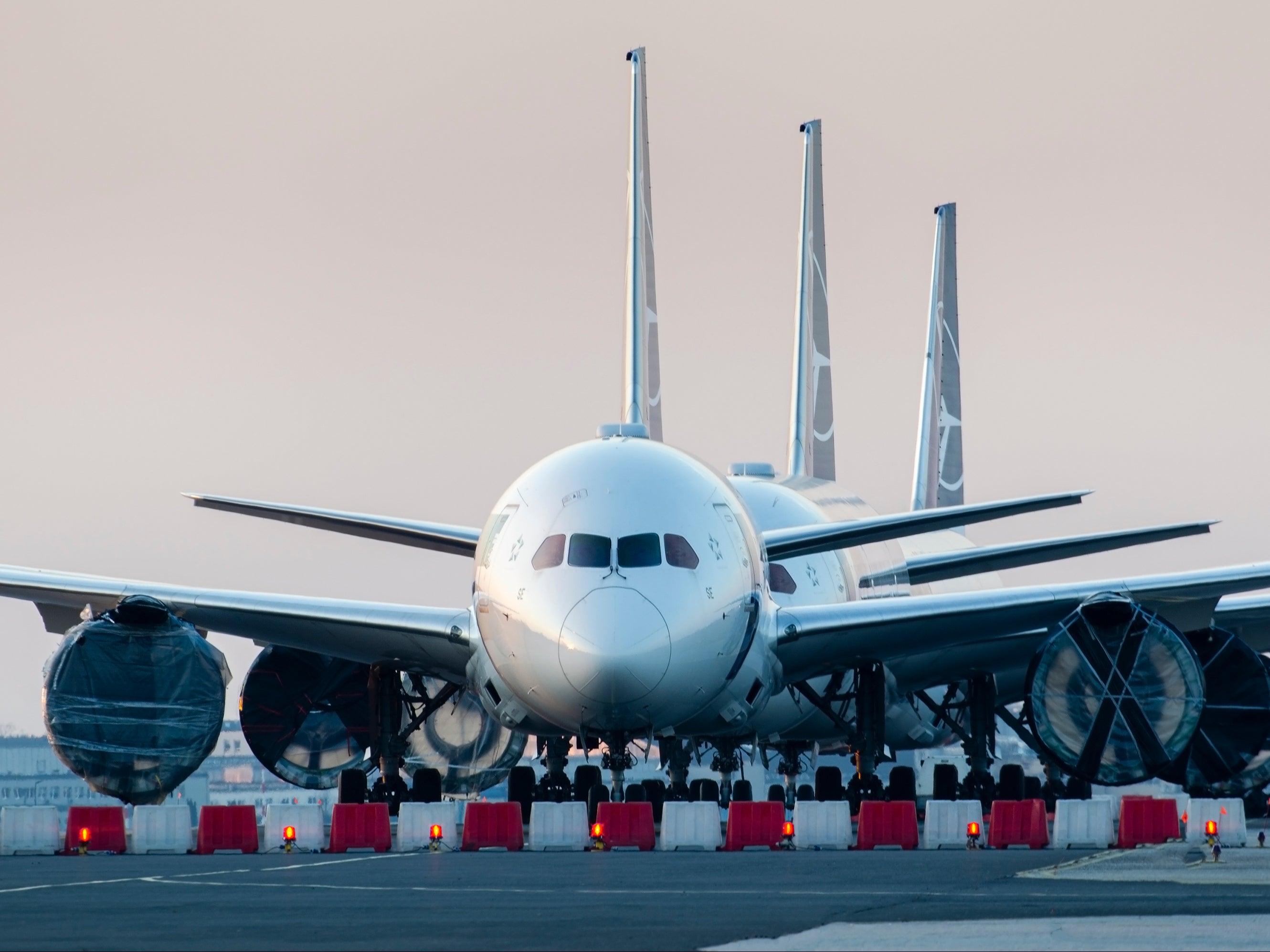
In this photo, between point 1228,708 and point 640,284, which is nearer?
point 1228,708

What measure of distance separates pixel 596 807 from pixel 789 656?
3.38 meters

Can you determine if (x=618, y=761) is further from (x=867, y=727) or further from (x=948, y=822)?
(x=867, y=727)

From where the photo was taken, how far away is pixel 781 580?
3127 centimetres

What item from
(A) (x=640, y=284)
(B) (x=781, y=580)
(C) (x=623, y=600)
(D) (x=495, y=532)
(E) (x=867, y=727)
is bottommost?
(E) (x=867, y=727)

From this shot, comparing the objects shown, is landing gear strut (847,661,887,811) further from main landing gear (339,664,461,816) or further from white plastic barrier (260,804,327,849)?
white plastic barrier (260,804,327,849)

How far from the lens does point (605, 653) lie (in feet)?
73.8

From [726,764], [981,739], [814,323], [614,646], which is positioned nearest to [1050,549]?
[981,739]

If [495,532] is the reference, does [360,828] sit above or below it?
below

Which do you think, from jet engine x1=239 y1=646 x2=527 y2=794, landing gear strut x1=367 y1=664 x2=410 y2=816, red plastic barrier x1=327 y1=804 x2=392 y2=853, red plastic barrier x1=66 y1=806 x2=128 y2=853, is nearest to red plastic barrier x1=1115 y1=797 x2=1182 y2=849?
red plastic barrier x1=327 y1=804 x2=392 y2=853

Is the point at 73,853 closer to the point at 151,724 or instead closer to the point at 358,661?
the point at 151,724

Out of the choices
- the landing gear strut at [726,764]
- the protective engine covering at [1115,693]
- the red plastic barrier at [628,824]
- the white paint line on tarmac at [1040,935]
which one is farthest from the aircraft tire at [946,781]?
the white paint line on tarmac at [1040,935]

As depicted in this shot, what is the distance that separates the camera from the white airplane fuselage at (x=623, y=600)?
22.9m

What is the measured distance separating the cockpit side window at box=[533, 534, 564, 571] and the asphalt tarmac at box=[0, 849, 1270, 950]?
12.3 feet

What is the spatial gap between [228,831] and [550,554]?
465cm
